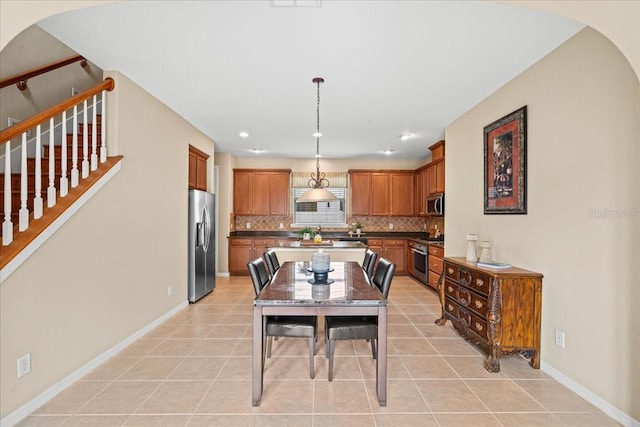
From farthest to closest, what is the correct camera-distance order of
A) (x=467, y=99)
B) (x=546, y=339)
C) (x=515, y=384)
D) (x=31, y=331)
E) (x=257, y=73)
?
1. (x=467, y=99)
2. (x=257, y=73)
3. (x=546, y=339)
4. (x=515, y=384)
5. (x=31, y=331)

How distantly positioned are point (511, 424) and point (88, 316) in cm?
323

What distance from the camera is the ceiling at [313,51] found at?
6.95 ft

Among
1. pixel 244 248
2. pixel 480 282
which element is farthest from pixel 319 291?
pixel 244 248

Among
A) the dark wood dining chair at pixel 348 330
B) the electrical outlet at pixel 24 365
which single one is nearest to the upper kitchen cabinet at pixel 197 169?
the electrical outlet at pixel 24 365

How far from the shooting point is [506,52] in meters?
2.59

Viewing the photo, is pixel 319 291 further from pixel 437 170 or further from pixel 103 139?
pixel 437 170

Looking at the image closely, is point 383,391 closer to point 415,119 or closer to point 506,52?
point 506,52

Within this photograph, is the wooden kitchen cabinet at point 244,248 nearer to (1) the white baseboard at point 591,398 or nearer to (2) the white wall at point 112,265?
(2) the white wall at point 112,265

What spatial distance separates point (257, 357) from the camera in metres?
2.12

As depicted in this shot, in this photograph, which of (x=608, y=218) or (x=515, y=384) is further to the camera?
(x=515, y=384)

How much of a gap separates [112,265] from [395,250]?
5.17m

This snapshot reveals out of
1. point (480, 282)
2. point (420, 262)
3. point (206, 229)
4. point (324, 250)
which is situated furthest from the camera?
point (420, 262)

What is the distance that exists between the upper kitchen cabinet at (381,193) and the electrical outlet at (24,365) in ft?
18.7

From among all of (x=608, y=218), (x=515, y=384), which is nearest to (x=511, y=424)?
(x=515, y=384)
